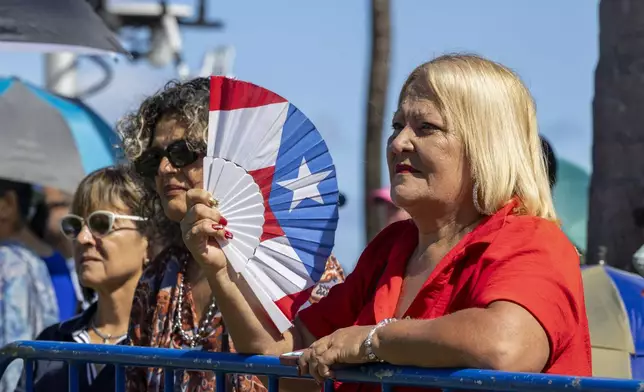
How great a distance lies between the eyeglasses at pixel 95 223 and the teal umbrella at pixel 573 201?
2.62 m

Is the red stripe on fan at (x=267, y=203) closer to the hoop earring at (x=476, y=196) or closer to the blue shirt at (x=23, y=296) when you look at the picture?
the hoop earring at (x=476, y=196)

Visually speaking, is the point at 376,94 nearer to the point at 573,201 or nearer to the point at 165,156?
the point at 573,201

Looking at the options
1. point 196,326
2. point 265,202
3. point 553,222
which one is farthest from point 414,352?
point 196,326

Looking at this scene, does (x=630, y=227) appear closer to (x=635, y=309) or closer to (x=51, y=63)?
(x=635, y=309)

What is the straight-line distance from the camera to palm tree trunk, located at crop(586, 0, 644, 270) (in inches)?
193

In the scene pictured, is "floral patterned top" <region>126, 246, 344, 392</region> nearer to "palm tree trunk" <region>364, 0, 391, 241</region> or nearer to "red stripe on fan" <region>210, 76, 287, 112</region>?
"red stripe on fan" <region>210, 76, 287, 112</region>

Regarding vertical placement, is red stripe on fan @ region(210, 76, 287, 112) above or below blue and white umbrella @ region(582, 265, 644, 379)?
above

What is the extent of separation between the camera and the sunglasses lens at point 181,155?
12.7 ft

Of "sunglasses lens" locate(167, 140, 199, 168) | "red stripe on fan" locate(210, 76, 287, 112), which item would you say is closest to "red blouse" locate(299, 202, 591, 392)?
"red stripe on fan" locate(210, 76, 287, 112)

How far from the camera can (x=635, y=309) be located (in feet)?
13.4

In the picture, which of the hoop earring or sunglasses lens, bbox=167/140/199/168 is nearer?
the hoop earring

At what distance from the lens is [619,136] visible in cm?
497

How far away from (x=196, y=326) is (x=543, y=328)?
1496 mm

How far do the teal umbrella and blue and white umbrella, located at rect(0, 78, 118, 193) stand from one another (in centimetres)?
247
